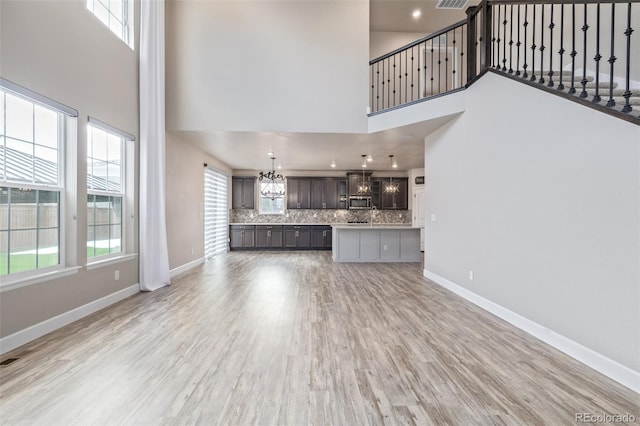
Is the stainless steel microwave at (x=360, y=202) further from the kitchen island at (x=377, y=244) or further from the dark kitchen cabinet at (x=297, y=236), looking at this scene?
the kitchen island at (x=377, y=244)

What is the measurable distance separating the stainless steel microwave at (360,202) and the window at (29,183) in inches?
300

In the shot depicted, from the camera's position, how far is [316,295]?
4230mm

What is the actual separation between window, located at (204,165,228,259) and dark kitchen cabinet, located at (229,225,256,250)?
1.06 ft

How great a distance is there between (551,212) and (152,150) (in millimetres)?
5178

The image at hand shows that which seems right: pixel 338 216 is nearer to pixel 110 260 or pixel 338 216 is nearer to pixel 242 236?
pixel 242 236

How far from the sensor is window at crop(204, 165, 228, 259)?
24.1 feet

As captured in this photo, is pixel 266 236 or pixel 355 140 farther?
pixel 266 236

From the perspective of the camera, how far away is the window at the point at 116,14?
3597 millimetres

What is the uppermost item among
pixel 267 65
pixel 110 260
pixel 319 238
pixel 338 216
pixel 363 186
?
pixel 267 65

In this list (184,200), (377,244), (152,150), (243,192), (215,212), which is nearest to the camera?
(152,150)

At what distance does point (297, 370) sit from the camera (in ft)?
7.25

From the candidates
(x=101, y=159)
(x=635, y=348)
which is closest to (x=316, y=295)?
(x=635, y=348)

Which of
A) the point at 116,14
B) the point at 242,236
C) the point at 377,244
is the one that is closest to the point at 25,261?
the point at 116,14

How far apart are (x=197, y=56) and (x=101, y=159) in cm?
239
